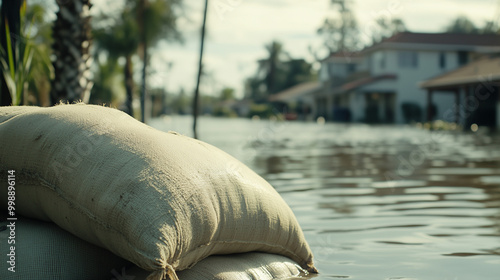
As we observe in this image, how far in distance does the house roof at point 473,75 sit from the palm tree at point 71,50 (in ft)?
66.3

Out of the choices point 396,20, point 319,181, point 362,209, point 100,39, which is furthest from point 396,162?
point 396,20

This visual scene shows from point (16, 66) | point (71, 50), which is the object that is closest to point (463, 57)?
point (71, 50)

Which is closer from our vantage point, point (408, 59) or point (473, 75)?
point (473, 75)

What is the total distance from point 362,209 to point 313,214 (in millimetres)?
565

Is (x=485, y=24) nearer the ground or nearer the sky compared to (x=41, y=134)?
nearer the sky

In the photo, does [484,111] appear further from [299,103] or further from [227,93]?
[227,93]

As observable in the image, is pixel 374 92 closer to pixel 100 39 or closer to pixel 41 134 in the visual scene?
pixel 100 39

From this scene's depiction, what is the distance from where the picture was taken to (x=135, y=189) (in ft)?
8.03

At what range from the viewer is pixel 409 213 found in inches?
223

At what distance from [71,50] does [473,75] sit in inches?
882

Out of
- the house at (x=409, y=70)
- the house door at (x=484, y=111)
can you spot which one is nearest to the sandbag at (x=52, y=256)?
the house door at (x=484, y=111)

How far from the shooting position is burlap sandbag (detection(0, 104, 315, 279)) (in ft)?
7.93

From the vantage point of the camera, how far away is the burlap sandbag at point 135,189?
2.42 metres

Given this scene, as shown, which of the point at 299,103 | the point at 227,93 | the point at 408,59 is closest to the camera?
the point at 408,59
